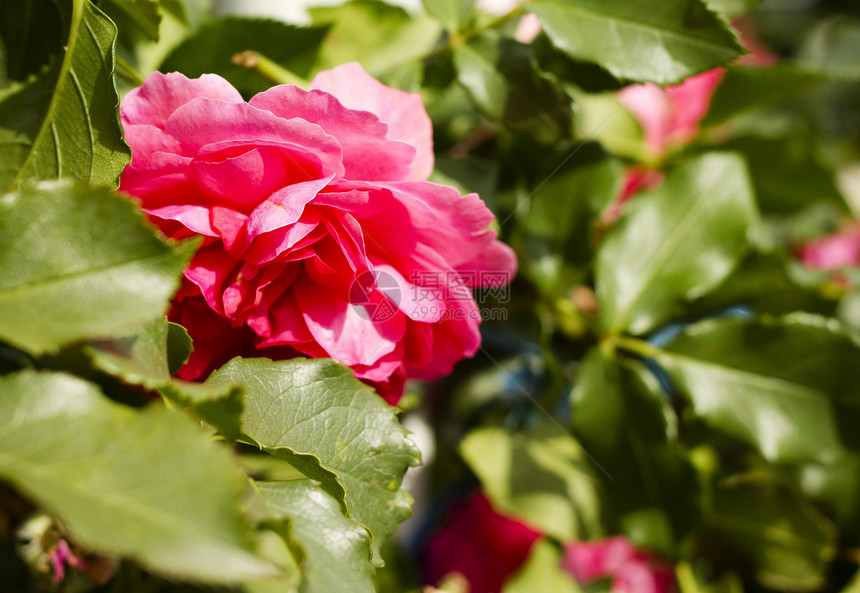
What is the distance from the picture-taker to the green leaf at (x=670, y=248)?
463mm

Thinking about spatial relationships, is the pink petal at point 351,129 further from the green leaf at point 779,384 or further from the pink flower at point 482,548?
the pink flower at point 482,548

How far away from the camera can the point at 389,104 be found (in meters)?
0.31

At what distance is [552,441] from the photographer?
1.79 feet

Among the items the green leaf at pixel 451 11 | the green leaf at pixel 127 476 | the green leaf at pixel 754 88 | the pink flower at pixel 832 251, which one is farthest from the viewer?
the pink flower at pixel 832 251

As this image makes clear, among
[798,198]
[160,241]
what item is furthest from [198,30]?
[798,198]

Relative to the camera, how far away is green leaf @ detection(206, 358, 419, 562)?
0.89 ft

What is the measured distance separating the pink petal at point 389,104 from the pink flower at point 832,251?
2.12ft

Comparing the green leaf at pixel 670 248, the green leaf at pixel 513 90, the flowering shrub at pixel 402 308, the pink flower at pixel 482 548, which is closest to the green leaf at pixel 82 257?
the flowering shrub at pixel 402 308

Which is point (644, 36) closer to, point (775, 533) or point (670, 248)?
point (670, 248)

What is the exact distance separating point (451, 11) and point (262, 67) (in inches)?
4.9

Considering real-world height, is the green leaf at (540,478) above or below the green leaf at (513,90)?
below

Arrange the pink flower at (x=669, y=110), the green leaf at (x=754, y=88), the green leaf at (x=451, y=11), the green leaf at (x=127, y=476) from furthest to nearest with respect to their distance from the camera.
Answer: the pink flower at (x=669, y=110)
the green leaf at (x=754, y=88)
the green leaf at (x=451, y=11)
the green leaf at (x=127, y=476)

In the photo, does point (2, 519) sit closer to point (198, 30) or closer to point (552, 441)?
point (198, 30)

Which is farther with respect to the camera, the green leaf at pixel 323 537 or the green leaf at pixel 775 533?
the green leaf at pixel 775 533
